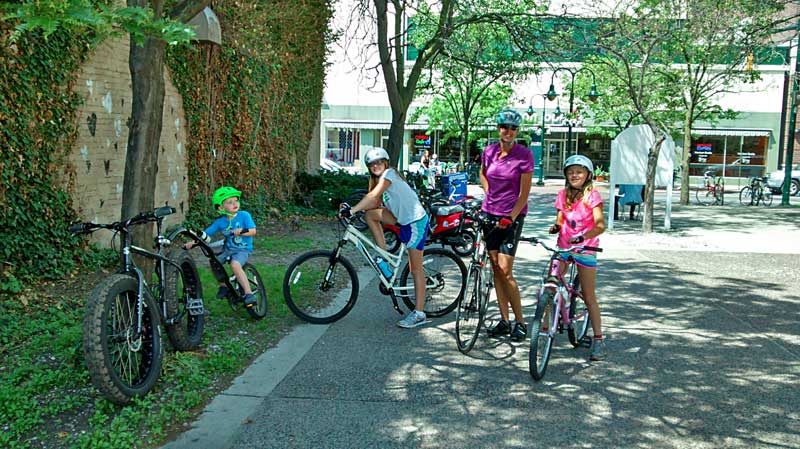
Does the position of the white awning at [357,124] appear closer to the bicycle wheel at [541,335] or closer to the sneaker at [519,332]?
the sneaker at [519,332]

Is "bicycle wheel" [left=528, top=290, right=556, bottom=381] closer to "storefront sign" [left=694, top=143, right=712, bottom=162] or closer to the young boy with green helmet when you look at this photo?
the young boy with green helmet

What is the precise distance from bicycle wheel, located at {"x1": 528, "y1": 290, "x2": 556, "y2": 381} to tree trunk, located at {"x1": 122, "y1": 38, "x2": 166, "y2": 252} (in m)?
2.95

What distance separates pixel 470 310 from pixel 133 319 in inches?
110

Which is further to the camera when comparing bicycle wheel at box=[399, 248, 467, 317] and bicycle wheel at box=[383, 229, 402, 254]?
bicycle wheel at box=[383, 229, 402, 254]

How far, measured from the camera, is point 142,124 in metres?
5.15

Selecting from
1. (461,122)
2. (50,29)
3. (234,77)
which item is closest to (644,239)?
(234,77)

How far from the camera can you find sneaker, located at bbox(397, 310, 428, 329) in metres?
6.45

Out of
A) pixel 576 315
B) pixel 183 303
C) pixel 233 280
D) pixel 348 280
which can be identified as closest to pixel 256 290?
pixel 233 280

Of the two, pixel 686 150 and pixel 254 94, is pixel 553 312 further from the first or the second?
pixel 686 150

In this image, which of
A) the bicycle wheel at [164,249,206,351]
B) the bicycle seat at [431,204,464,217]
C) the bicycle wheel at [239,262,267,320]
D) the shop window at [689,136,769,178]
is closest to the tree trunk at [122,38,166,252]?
the bicycle wheel at [164,249,206,351]

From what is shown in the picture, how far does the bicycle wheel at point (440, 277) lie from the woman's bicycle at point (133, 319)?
2.13 m

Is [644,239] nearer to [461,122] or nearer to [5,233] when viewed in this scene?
[5,233]

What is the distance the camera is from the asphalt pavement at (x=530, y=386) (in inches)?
158

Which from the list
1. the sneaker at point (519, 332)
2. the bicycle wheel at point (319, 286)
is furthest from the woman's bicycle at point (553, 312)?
the bicycle wheel at point (319, 286)
